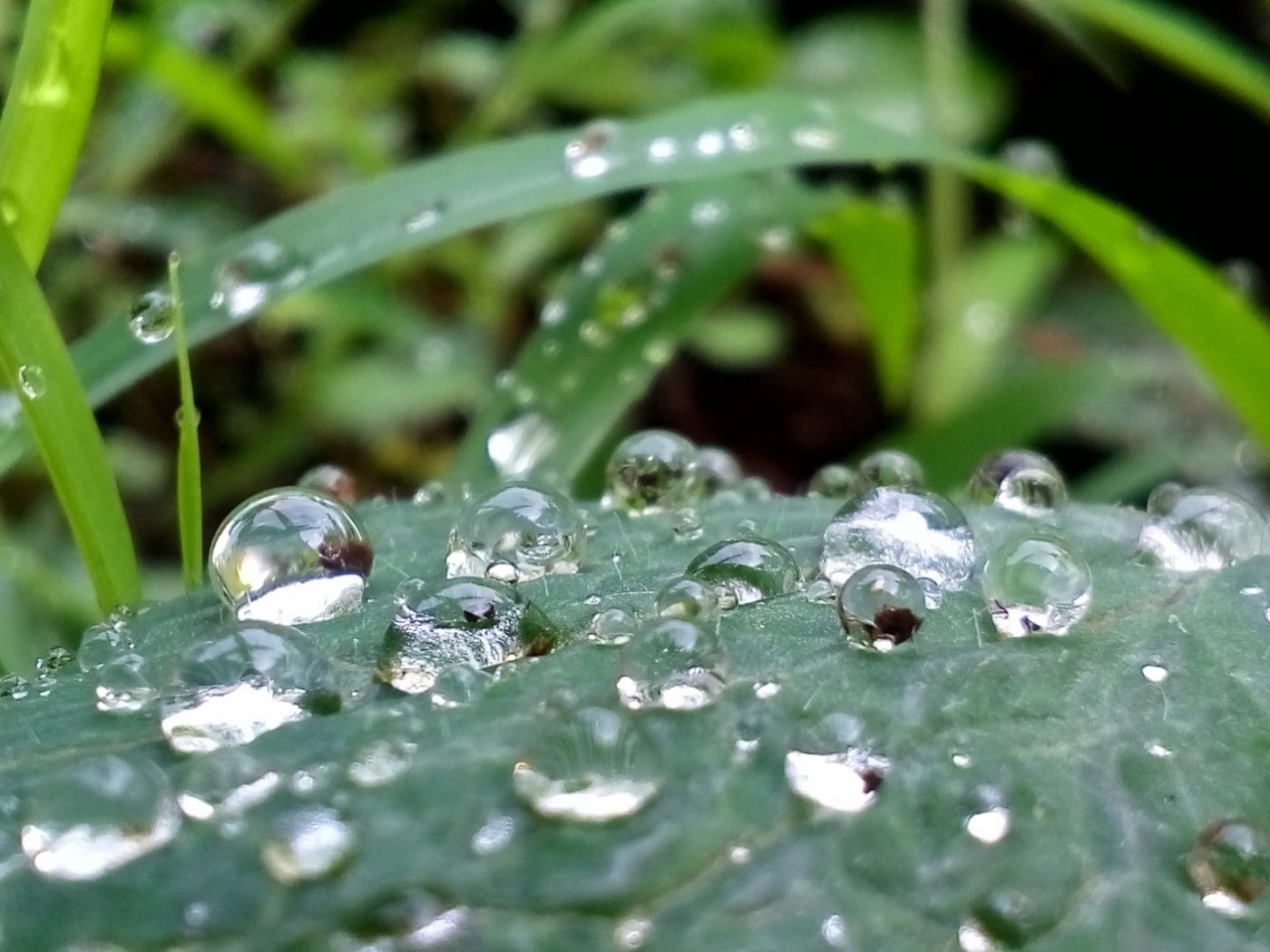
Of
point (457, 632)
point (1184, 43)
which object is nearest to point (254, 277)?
point (457, 632)

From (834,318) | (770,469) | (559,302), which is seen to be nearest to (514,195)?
(559,302)

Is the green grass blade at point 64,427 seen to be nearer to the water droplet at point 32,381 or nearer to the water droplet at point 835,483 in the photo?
the water droplet at point 32,381

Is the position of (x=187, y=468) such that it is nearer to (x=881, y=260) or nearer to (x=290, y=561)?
(x=290, y=561)

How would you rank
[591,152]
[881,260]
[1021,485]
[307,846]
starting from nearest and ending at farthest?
1. [307,846]
2. [1021,485]
3. [591,152]
4. [881,260]

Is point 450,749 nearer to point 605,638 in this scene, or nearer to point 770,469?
point 605,638

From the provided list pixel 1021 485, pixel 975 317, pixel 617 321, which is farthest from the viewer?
pixel 975 317

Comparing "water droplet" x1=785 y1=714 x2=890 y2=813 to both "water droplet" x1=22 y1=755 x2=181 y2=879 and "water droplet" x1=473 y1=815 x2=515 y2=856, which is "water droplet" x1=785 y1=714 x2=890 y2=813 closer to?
"water droplet" x1=473 y1=815 x2=515 y2=856
